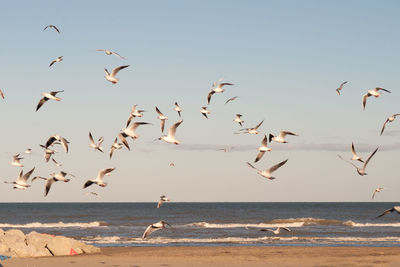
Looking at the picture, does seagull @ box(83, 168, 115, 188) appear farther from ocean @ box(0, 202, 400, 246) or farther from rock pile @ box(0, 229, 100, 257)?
ocean @ box(0, 202, 400, 246)

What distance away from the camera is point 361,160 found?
88.8ft

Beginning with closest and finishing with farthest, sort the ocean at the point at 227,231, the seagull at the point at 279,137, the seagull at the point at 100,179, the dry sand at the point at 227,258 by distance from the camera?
1. the seagull at the point at 100,179
2. the seagull at the point at 279,137
3. the dry sand at the point at 227,258
4. the ocean at the point at 227,231

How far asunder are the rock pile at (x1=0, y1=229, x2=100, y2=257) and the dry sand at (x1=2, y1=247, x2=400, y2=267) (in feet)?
3.29

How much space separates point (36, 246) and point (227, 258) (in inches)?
404

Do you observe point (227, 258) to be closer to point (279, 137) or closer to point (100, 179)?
point (279, 137)

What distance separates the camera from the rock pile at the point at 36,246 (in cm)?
3272

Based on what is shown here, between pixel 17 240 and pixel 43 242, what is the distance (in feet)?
4.63

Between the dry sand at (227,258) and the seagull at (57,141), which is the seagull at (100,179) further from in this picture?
the dry sand at (227,258)

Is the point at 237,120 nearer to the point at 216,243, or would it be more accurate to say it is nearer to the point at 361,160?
the point at 361,160

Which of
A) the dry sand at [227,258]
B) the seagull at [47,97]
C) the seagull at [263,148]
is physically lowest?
the dry sand at [227,258]

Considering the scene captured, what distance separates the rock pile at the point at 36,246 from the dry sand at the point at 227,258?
3.29ft

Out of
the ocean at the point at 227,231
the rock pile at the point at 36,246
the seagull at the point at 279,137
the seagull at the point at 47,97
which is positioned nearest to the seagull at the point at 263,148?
the seagull at the point at 279,137

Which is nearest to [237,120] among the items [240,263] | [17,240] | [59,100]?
[240,263]

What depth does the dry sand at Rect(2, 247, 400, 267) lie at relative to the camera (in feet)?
99.2
